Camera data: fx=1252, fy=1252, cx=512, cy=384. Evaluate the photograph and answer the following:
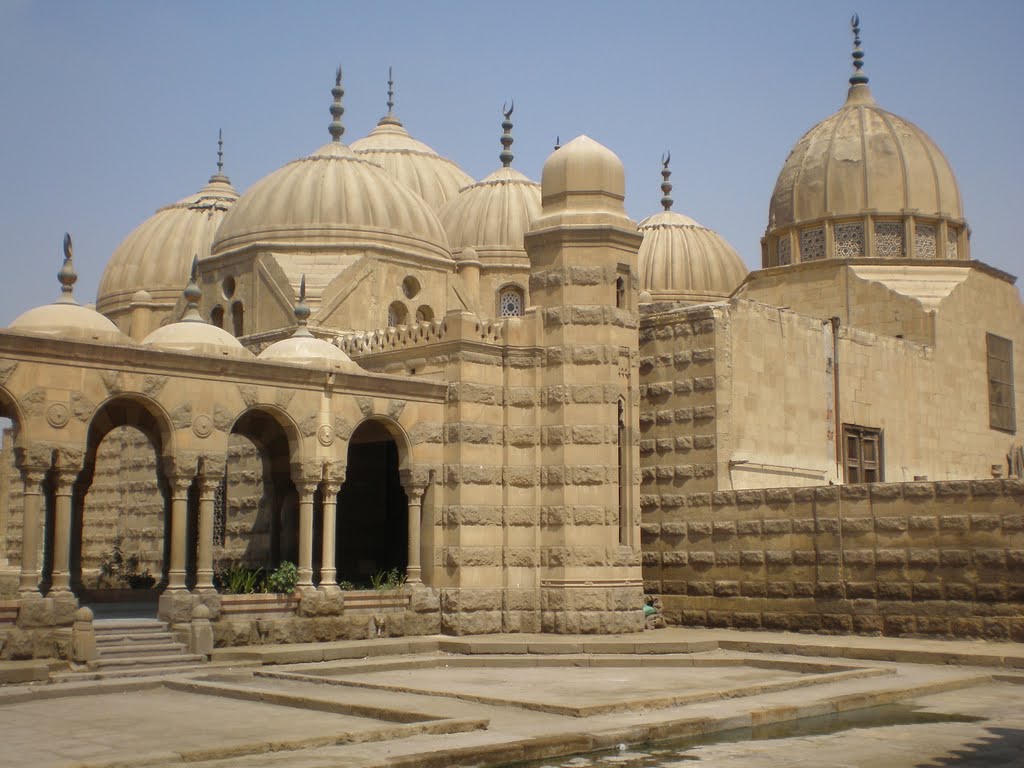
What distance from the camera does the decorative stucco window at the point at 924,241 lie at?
31234mm

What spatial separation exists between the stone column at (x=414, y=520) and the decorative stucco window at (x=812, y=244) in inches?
579

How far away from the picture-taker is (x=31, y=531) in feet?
54.0

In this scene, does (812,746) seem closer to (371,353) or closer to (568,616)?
(568,616)

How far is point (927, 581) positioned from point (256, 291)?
1584 cm

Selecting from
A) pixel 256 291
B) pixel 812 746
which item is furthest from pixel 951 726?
pixel 256 291

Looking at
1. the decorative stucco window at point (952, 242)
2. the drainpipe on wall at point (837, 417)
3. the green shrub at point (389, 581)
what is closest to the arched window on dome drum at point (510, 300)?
the drainpipe on wall at point (837, 417)

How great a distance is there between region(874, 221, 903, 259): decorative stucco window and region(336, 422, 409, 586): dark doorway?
1399cm

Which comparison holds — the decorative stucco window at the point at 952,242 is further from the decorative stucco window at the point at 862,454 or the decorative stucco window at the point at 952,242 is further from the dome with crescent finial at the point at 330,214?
the dome with crescent finial at the point at 330,214

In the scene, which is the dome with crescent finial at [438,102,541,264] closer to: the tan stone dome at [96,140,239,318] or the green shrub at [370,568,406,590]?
the tan stone dome at [96,140,239,318]

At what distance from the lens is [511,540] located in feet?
70.7

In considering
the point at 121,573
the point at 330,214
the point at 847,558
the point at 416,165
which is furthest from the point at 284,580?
the point at 416,165

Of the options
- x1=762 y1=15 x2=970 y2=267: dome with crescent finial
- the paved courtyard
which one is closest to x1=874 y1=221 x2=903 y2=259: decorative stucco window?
x1=762 y1=15 x2=970 y2=267: dome with crescent finial

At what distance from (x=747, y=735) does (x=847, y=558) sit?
945 cm

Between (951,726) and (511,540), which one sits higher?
(511,540)
